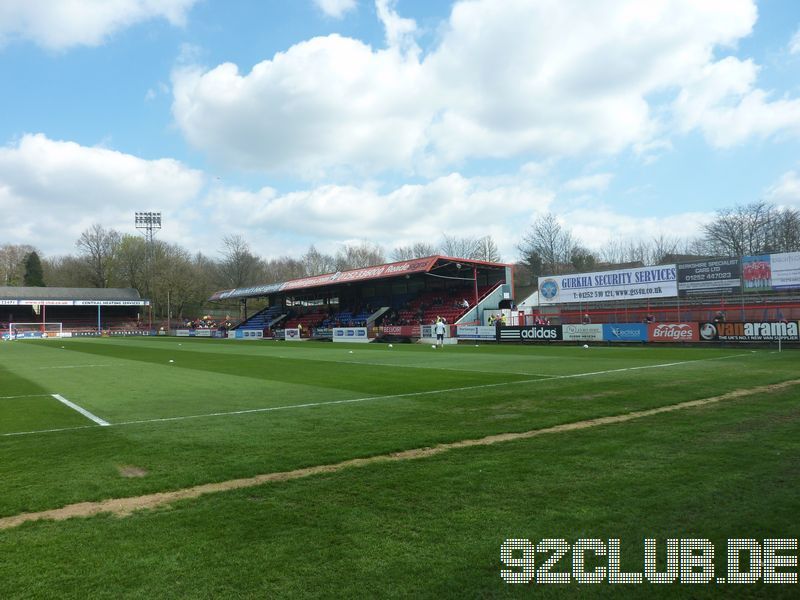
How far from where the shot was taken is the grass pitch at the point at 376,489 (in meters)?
3.51

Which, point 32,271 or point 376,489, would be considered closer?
point 376,489

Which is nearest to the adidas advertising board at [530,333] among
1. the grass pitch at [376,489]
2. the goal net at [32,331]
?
the grass pitch at [376,489]

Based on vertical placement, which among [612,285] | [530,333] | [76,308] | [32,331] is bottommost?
[530,333]

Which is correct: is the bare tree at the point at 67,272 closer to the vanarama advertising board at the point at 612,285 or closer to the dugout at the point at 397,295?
the dugout at the point at 397,295

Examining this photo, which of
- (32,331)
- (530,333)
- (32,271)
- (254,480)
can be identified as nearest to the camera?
(254,480)

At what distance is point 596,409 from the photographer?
31.5 feet

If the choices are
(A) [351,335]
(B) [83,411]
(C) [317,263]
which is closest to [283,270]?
(C) [317,263]

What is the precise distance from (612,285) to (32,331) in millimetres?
74858

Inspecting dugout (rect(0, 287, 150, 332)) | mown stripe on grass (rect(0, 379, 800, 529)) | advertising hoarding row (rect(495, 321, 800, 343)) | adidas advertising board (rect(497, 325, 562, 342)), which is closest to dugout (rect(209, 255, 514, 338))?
adidas advertising board (rect(497, 325, 562, 342))

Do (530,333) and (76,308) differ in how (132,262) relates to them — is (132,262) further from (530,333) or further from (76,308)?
(530,333)

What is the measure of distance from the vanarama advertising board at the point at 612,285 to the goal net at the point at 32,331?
63.9m

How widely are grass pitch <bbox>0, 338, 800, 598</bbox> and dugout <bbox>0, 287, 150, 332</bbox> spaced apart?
253ft

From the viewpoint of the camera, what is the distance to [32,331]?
239 feet

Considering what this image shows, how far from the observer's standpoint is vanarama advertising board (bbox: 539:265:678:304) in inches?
1340
